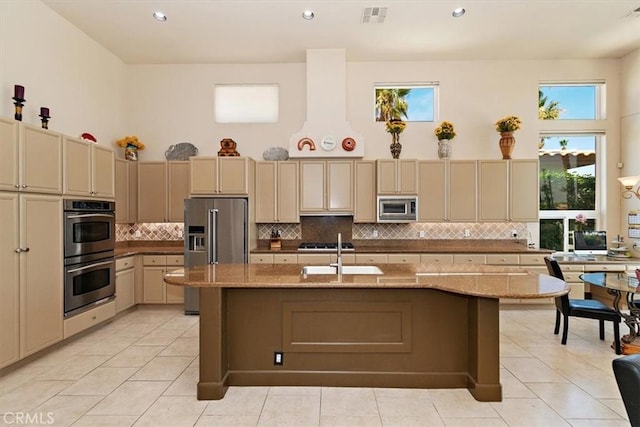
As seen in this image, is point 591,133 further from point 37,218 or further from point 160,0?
point 37,218

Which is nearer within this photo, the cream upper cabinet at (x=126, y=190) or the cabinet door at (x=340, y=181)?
the cream upper cabinet at (x=126, y=190)

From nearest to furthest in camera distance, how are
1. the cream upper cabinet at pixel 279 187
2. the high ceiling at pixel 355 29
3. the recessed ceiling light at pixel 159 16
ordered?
the high ceiling at pixel 355 29 < the recessed ceiling light at pixel 159 16 < the cream upper cabinet at pixel 279 187

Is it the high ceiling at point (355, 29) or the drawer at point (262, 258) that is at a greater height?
the high ceiling at point (355, 29)

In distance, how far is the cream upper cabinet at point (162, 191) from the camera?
5473 mm

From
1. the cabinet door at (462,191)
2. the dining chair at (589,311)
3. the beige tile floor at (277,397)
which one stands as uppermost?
the cabinet door at (462,191)

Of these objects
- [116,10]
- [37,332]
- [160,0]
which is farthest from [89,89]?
[37,332]

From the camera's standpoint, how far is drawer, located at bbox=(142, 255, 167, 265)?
520 centimetres

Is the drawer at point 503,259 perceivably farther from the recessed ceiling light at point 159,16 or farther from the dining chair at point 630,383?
the recessed ceiling light at point 159,16

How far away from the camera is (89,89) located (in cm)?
500

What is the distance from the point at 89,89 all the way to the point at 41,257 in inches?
107

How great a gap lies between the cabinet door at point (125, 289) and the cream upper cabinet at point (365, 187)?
3.36 metres

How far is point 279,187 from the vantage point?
17.7 feet

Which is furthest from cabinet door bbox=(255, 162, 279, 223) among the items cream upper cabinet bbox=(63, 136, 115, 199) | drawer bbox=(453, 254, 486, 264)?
drawer bbox=(453, 254, 486, 264)

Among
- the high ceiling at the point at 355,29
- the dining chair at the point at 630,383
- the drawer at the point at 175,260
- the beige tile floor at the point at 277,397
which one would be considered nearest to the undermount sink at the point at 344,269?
the beige tile floor at the point at 277,397
